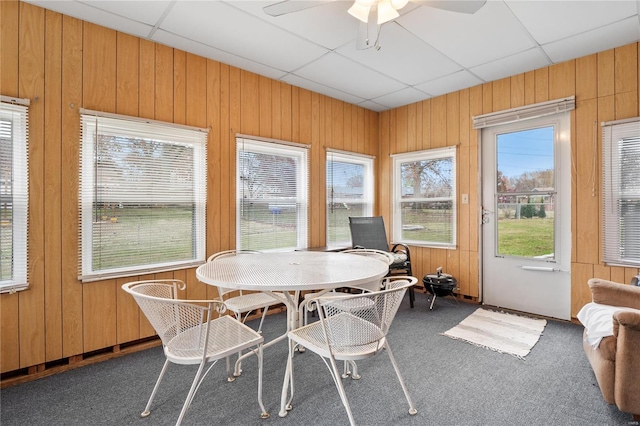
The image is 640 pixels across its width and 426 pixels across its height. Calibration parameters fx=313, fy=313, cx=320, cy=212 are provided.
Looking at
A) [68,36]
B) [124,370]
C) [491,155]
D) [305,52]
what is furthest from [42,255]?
[491,155]

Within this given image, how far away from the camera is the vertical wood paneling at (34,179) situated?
2.25 meters

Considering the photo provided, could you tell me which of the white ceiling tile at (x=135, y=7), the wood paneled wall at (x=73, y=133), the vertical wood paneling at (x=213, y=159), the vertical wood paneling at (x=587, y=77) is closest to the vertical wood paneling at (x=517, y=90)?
the vertical wood paneling at (x=587, y=77)

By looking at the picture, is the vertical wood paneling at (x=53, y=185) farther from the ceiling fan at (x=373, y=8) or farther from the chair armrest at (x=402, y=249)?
the chair armrest at (x=402, y=249)

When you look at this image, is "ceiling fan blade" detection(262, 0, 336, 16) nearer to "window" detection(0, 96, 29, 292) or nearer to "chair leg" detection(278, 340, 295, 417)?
"window" detection(0, 96, 29, 292)

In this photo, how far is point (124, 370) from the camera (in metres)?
2.37

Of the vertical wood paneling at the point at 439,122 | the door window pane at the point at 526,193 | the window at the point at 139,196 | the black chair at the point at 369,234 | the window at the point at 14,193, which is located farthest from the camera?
the vertical wood paneling at the point at 439,122

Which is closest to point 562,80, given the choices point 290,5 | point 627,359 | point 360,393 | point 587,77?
point 587,77

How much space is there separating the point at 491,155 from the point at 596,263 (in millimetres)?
1559

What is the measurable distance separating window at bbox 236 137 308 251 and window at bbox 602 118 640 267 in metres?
3.11

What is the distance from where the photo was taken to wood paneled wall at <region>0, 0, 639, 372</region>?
229 cm

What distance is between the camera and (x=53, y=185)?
2.37 meters

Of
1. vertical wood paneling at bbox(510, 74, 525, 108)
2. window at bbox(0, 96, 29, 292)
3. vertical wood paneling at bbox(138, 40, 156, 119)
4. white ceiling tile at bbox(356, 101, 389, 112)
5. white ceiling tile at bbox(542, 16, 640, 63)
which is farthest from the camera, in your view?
white ceiling tile at bbox(356, 101, 389, 112)

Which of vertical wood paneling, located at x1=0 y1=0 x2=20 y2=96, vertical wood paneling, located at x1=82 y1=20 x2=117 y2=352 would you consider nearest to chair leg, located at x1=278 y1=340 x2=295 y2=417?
vertical wood paneling, located at x1=82 y1=20 x2=117 y2=352

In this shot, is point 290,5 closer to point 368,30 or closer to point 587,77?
point 368,30
